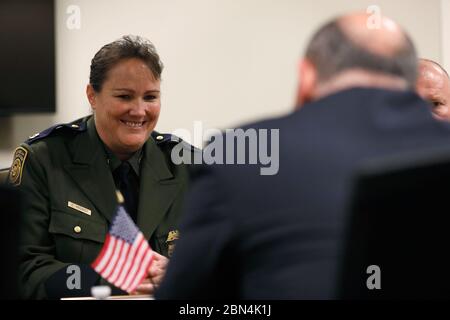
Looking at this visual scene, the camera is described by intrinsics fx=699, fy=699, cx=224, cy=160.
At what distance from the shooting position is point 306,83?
4.14 feet

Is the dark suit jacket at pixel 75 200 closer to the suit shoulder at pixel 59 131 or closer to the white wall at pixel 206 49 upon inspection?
the suit shoulder at pixel 59 131

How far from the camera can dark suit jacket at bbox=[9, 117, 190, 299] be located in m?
2.18

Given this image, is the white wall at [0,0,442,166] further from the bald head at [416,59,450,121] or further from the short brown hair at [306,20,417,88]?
the short brown hair at [306,20,417,88]

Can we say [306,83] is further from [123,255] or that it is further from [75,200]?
[75,200]

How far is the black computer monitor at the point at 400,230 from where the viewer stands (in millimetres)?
899

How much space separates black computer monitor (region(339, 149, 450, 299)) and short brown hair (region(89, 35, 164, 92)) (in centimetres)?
161

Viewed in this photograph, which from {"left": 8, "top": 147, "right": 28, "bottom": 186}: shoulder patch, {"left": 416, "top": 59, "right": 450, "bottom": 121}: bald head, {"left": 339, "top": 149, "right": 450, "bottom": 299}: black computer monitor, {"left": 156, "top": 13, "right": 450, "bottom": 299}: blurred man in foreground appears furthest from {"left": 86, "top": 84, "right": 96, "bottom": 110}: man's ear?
{"left": 339, "top": 149, "right": 450, "bottom": 299}: black computer monitor

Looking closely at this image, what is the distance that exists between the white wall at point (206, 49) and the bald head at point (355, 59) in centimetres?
269

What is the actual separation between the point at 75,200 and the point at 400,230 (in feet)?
5.22

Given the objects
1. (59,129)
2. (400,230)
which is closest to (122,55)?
(59,129)

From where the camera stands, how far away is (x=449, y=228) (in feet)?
3.22
